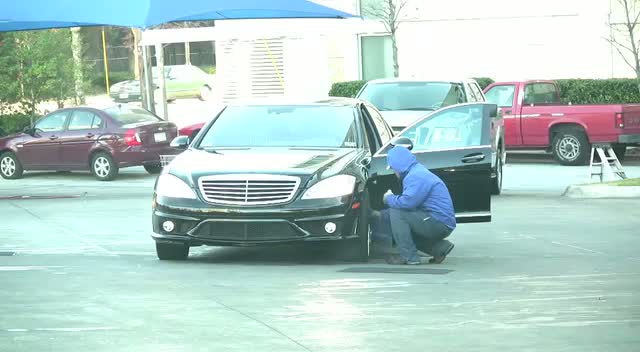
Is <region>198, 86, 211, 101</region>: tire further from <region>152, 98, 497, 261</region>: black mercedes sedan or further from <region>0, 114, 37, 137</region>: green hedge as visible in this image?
<region>152, 98, 497, 261</region>: black mercedes sedan

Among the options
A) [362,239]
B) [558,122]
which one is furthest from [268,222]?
[558,122]

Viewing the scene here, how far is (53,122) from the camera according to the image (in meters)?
24.7

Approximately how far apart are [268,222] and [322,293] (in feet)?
5.50

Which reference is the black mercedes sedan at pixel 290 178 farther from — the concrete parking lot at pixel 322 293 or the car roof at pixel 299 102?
the concrete parking lot at pixel 322 293

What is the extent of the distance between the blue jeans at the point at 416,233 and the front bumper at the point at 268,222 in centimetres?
57

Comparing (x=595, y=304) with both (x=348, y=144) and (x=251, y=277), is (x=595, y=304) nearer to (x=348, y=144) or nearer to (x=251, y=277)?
(x=251, y=277)

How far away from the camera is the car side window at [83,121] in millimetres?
24203

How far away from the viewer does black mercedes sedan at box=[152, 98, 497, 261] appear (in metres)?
11.6

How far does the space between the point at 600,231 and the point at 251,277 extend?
531 centimetres

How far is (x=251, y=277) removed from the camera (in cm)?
1105

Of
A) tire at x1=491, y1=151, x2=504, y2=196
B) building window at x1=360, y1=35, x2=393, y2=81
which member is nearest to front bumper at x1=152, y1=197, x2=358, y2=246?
tire at x1=491, y1=151, x2=504, y2=196

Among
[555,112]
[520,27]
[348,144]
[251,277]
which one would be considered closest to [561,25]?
[520,27]

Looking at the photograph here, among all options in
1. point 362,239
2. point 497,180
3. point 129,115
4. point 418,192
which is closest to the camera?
point 418,192

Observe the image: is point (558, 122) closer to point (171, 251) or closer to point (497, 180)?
point (497, 180)
